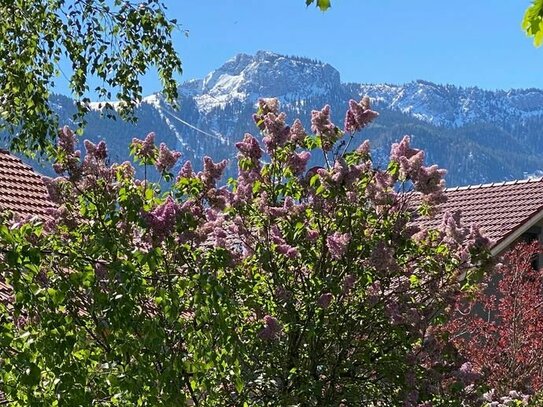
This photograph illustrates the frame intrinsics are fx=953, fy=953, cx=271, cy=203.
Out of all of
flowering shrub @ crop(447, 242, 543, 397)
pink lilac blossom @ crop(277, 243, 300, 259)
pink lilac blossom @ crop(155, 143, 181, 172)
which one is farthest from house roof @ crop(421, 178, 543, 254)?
pink lilac blossom @ crop(155, 143, 181, 172)

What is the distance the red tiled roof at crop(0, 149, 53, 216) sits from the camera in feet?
48.7

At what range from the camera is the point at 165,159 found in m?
6.71

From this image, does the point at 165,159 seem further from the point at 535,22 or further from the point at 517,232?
the point at 517,232

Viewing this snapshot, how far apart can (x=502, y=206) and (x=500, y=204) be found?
0.16 metres

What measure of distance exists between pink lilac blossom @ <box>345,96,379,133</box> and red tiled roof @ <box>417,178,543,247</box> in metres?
12.0

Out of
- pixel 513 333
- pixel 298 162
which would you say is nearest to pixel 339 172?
pixel 298 162

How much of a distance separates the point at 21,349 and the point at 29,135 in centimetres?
313

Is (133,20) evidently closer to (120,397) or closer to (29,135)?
(29,135)

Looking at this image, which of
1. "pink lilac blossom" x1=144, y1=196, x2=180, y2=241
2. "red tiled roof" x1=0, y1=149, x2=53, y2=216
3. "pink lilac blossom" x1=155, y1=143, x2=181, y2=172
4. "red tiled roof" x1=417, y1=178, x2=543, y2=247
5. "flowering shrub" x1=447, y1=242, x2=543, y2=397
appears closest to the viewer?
"pink lilac blossom" x1=144, y1=196, x2=180, y2=241

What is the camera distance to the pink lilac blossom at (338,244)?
21.4 feet

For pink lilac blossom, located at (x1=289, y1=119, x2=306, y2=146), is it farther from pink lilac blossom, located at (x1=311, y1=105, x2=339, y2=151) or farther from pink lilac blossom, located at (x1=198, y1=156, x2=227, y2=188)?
pink lilac blossom, located at (x1=198, y1=156, x2=227, y2=188)

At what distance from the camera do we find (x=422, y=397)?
6.77 metres

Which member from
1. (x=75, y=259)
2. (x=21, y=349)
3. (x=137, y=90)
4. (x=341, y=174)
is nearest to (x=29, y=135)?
(x=137, y=90)

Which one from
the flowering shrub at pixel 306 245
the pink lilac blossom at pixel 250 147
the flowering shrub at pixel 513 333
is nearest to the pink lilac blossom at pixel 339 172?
the flowering shrub at pixel 306 245
